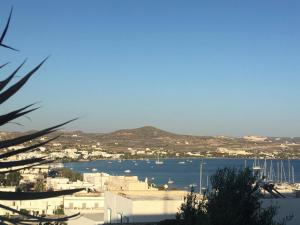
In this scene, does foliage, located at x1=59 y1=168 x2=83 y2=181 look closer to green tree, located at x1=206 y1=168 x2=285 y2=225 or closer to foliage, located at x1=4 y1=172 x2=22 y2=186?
foliage, located at x1=4 y1=172 x2=22 y2=186

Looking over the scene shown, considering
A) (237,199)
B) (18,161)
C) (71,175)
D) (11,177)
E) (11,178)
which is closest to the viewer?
(18,161)

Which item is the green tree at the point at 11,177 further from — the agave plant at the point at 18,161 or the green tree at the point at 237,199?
the green tree at the point at 237,199

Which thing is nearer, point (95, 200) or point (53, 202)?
point (95, 200)

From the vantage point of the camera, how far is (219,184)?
1243cm

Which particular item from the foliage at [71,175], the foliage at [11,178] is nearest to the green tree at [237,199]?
the foliage at [11,178]

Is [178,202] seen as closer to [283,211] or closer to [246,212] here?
[283,211]

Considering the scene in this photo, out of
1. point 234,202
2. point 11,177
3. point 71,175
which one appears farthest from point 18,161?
point 71,175

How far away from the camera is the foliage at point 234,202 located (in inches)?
444

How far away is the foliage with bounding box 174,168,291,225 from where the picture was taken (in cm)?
1128

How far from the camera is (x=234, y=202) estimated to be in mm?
11867

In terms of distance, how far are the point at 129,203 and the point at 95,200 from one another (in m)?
24.2

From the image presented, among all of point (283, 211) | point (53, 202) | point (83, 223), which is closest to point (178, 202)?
point (283, 211)

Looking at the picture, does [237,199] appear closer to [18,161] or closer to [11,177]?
[11,177]

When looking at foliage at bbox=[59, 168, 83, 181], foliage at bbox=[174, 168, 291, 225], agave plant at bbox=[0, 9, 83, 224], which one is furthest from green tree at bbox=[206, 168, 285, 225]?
foliage at bbox=[59, 168, 83, 181]
